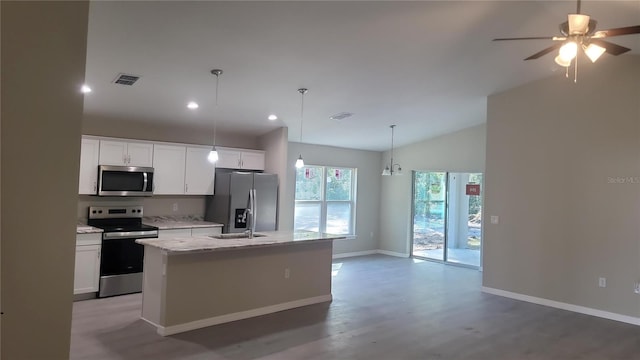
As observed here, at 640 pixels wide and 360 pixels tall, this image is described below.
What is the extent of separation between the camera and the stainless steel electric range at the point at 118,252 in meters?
5.31

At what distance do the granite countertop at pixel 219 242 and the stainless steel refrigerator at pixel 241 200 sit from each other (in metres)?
1.23

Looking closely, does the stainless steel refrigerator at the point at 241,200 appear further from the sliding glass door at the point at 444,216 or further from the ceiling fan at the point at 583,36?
the ceiling fan at the point at 583,36

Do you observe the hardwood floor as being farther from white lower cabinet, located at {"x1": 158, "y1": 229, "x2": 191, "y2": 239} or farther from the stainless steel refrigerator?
the stainless steel refrigerator

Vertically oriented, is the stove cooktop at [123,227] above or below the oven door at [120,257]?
above

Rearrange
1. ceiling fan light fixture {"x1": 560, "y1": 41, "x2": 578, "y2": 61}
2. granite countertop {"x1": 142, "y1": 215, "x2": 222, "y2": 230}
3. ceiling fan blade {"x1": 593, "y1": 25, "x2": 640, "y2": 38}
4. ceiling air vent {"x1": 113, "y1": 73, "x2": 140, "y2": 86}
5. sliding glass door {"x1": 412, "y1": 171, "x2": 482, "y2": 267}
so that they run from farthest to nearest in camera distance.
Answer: sliding glass door {"x1": 412, "y1": 171, "x2": 482, "y2": 267}, granite countertop {"x1": 142, "y1": 215, "x2": 222, "y2": 230}, ceiling air vent {"x1": 113, "y1": 73, "x2": 140, "y2": 86}, ceiling fan light fixture {"x1": 560, "y1": 41, "x2": 578, "y2": 61}, ceiling fan blade {"x1": 593, "y1": 25, "x2": 640, "y2": 38}

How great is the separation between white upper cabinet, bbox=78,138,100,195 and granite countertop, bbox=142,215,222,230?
962 millimetres

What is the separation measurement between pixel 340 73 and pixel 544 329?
352 centimetres

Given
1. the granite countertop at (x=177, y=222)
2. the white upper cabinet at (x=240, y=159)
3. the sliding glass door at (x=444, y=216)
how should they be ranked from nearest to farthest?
the granite countertop at (x=177, y=222), the white upper cabinet at (x=240, y=159), the sliding glass door at (x=444, y=216)

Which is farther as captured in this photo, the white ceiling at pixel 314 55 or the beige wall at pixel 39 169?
the white ceiling at pixel 314 55

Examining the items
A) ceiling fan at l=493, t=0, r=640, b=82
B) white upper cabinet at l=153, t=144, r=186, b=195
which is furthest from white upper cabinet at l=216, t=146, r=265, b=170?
ceiling fan at l=493, t=0, r=640, b=82

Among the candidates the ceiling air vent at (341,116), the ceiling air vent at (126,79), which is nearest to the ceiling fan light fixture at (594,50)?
the ceiling air vent at (341,116)

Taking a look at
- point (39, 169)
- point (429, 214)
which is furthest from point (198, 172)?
point (429, 214)

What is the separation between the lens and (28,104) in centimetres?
228

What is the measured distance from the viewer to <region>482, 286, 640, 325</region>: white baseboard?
4.93m
